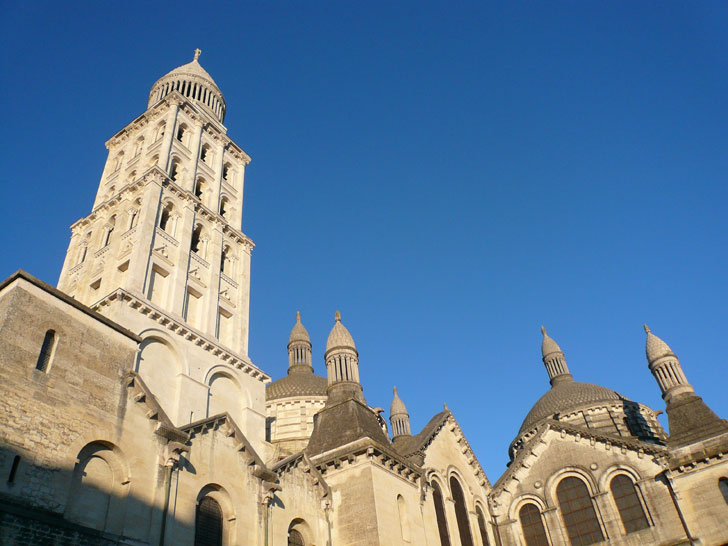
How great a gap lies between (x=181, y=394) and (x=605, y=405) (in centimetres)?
3564

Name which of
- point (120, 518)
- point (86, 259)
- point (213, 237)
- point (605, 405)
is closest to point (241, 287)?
point (213, 237)

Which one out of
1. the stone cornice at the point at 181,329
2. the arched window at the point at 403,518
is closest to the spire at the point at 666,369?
the arched window at the point at 403,518

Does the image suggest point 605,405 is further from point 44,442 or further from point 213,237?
point 44,442

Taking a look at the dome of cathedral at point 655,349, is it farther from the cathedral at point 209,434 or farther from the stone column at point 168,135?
the stone column at point 168,135

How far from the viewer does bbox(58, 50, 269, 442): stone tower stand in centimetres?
2603

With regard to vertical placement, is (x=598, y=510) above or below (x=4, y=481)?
above

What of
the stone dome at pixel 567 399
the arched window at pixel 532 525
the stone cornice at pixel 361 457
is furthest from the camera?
the stone dome at pixel 567 399

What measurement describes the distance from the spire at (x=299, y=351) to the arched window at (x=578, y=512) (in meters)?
27.0

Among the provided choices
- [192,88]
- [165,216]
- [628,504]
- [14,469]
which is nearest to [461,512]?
[628,504]

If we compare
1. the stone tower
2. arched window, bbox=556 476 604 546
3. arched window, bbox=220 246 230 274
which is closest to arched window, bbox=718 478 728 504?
arched window, bbox=556 476 604 546

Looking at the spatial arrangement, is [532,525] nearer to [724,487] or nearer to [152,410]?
[724,487]

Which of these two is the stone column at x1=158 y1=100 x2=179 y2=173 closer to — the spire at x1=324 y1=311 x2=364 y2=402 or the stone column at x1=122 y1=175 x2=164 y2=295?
the stone column at x1=122 y1=175 x2=164 y2=295

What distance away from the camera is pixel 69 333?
53.8 feet

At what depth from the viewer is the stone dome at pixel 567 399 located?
160 ft
